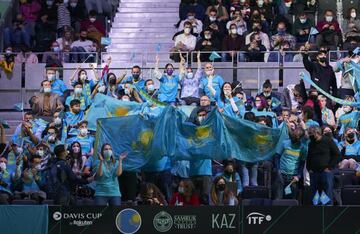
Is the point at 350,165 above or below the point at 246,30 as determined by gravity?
below

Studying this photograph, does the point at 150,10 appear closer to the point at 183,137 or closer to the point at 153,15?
the point at 153,15

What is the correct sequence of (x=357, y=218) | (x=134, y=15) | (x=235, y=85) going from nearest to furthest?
(x=357, y=218) < (x=235, y=85) < (x=134, y=15)

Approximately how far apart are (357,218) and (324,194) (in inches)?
38.7

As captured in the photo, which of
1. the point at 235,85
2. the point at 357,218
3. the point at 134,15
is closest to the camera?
the point at 357,218

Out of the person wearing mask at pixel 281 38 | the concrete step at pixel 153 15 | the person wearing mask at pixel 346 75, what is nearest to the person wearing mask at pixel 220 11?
the person wearing mask at pixel 281 38

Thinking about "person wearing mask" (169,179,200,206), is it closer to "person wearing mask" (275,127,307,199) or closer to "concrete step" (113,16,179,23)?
"person wearing mask" (275,127,307,199)

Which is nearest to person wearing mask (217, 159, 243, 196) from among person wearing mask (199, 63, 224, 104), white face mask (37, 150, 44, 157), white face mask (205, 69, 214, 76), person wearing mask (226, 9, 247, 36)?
white face mask (37, 150, 44, 157)

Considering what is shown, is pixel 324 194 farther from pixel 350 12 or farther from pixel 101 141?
pixel 350 12

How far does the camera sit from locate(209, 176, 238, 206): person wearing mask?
2903cm

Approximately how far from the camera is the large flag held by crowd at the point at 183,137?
98.6 feet

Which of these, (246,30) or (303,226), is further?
(246,30)

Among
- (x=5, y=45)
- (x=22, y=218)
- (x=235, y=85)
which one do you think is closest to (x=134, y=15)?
(x=5, y=45)

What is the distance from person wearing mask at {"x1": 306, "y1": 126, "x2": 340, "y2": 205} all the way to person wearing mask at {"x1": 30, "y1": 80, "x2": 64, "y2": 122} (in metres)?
7.05

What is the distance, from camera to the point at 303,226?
1121 inches
